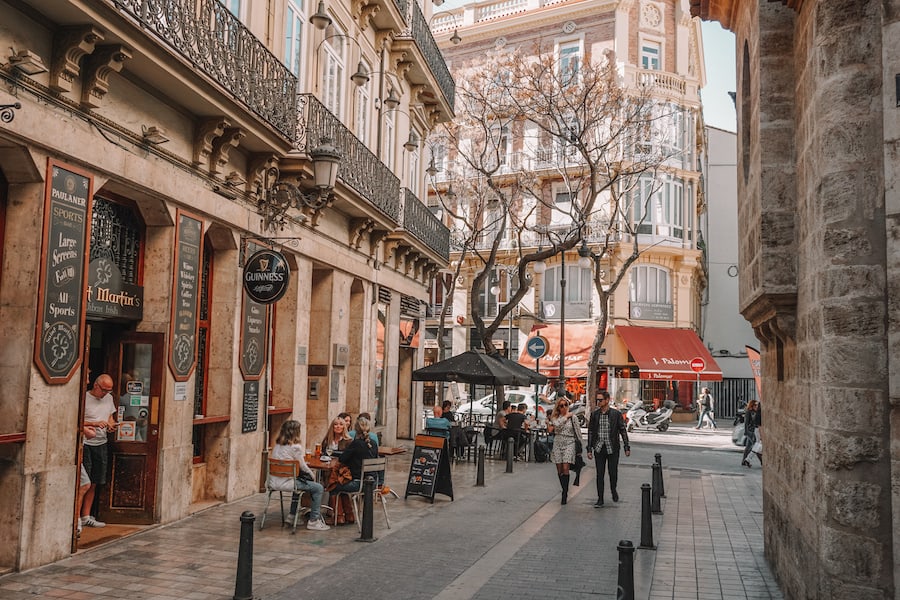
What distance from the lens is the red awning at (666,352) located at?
113 feet

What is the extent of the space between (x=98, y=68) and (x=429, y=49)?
49.0 ft

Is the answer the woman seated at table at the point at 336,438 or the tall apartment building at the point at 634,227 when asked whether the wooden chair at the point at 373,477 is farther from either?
the tall apartment building at the point at 634,227

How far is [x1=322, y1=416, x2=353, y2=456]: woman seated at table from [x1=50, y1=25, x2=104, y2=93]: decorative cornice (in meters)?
5.29

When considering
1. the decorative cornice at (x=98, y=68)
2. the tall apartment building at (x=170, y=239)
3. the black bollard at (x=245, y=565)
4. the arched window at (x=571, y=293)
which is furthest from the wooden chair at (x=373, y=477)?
the arched window at (x=571, y=293)

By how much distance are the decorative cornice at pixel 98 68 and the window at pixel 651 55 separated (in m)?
32.8

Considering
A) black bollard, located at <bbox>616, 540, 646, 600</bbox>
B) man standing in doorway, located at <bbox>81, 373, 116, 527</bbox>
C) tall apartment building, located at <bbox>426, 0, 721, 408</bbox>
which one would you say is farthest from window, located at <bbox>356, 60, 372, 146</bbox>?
tall apartment building, located at <bbox>426, 0, 721, 408</bbox>

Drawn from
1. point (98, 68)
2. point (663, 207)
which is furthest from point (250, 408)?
point (663, 207)

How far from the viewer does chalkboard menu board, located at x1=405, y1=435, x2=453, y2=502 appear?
12422mm

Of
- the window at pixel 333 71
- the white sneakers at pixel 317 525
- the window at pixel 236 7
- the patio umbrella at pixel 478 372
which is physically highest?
the window at pixel 333 71

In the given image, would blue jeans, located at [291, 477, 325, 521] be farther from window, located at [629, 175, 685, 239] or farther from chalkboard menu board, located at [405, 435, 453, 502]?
window, located at [629, 175, 685, 239]

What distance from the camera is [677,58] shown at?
37688 mm

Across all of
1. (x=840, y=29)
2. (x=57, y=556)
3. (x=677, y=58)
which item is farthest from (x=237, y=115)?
(x=677, y=58)

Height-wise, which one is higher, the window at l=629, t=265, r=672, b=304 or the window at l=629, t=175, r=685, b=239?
the window at l=629, t=175, r=685, b=239

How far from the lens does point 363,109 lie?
18.2m
